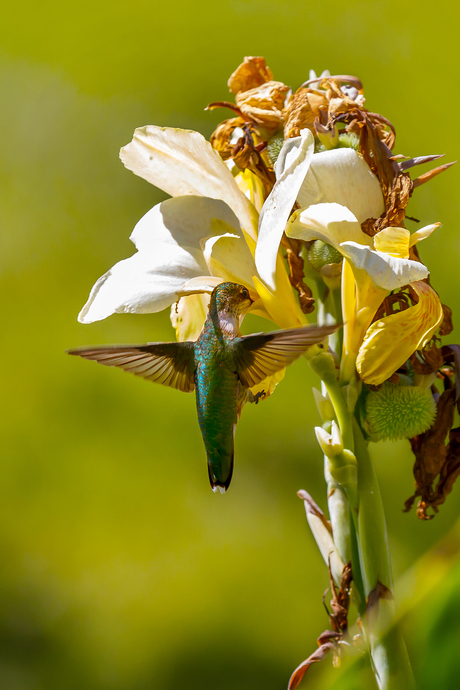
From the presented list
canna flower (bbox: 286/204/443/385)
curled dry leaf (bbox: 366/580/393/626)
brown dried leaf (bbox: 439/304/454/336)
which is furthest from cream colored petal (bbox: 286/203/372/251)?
curled dry leaf (bbox: 366/580/393/626)

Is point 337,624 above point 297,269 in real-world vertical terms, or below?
below

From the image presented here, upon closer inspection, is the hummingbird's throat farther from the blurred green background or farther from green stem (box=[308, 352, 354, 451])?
the blurred green background

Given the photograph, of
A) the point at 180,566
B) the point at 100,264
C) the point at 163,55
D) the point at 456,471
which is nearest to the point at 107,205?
the point at 100,264

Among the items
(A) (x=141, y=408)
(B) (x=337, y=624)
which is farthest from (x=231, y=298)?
(A) (x=141, y=408)

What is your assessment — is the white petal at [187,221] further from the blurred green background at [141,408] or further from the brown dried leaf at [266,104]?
the blurred green background at [141,408]

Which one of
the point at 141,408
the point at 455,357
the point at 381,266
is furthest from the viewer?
the point at 141,408

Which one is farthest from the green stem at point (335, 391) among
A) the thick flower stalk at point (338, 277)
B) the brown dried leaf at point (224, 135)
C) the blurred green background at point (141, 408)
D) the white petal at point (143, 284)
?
the blurred green background at point (141, 408)

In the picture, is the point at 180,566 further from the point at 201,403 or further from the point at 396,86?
the point at 396,86

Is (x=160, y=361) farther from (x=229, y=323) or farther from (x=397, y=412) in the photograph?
(x=397, y=412)
